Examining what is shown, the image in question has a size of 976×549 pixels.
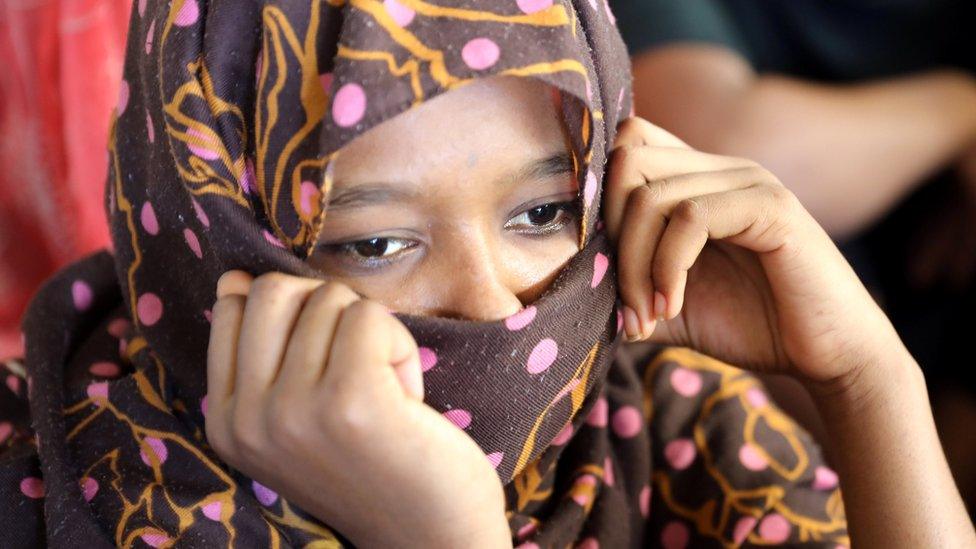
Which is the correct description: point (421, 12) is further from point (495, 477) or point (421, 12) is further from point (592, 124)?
point (495, 477)

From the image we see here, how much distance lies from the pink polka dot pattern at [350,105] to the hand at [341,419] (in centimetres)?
13

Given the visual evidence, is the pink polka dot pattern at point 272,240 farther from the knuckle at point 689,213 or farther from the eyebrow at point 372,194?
the knuckle at point 689,213

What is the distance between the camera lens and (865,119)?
1.76 metres

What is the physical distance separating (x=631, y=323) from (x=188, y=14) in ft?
1.67

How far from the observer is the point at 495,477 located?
0.78 m

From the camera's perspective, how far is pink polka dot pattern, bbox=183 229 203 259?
86 cm

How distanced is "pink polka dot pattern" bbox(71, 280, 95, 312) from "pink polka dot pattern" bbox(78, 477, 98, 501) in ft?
0.90

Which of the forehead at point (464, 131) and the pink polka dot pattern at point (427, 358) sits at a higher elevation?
the forehead at point (464, 131)

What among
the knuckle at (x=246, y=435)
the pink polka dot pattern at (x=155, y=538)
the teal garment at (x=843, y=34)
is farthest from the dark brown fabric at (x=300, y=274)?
the teal garment at (x=843, y=34)

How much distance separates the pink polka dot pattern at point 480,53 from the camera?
745 millimetres

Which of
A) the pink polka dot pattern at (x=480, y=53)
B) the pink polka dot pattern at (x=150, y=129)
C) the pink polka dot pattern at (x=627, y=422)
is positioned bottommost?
the pink polka dot pattern at (x=627, y=422)

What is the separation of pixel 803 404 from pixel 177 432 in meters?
1.16

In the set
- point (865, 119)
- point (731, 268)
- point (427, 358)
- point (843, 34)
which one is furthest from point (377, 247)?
point (843, 34)

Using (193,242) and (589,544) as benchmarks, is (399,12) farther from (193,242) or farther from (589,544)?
(589,544)
